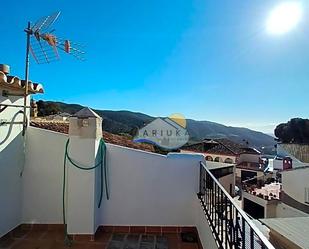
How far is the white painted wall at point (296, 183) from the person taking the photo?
46.8ft

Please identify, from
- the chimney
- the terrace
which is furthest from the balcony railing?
the chimney

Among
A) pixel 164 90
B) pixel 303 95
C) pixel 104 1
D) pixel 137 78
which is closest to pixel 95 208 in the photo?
pixel 104 1

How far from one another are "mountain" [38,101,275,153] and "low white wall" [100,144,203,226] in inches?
354

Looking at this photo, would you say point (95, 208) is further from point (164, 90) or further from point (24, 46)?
point (164, 90)

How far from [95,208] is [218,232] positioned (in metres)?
1.70

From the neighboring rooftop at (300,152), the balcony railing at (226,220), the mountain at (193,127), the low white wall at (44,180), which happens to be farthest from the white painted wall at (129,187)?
the neighboring rooftop at (300,152)

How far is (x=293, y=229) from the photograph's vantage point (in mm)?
4750

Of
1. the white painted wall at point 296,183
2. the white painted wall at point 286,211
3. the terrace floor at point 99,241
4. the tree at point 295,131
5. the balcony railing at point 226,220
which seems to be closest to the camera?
the balcony railing at point 226,220

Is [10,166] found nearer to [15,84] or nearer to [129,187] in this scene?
[15,84]

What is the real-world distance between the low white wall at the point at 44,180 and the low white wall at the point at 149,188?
2.32ft

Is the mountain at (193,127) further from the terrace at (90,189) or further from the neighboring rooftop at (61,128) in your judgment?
the terrace at (90,189)

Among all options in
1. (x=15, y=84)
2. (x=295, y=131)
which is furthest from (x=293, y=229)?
(x=295, y=131)

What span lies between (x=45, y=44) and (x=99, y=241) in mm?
2991

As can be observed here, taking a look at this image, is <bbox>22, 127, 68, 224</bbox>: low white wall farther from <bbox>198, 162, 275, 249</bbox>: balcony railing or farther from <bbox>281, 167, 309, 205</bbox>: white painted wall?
<bbox>281, 167, 309, 205</bbox>: white painted wall
